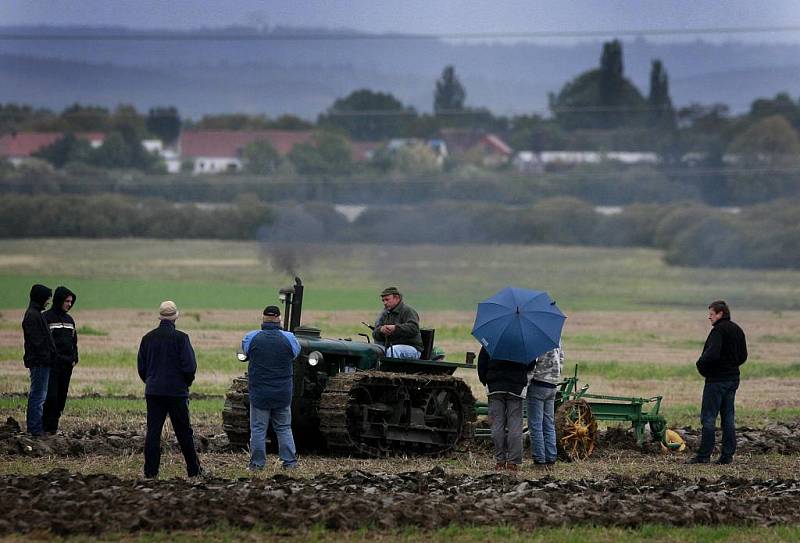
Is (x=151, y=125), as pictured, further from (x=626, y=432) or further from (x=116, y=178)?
(x=626, y=432)

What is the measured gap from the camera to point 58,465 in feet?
53.4

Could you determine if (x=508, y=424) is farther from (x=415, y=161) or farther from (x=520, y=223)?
(x=415, y=161)

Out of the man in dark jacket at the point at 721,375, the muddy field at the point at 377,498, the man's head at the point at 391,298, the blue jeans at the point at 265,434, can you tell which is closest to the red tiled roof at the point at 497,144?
the man's head at the point at 391,298

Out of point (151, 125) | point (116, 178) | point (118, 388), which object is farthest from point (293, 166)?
point (118, 388)

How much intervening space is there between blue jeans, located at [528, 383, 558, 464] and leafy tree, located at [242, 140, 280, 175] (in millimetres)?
72984

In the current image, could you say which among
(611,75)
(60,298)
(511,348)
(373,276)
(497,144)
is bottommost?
(511,348)

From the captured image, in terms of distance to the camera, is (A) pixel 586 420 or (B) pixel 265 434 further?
(A) pixel 586 420

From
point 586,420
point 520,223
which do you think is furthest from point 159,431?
point 520,223

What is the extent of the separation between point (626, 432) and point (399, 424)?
11.0ft

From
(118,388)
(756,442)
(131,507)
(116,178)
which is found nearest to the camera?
(131,507)

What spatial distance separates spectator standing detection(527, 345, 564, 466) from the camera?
1770 cm

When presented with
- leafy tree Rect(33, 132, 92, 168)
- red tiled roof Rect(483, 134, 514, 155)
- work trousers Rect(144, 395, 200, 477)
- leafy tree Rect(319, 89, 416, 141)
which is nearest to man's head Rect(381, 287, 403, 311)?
work trousers Rect(144, 395, 200, 477)

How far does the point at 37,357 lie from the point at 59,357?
0.57m

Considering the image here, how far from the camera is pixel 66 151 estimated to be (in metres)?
100
